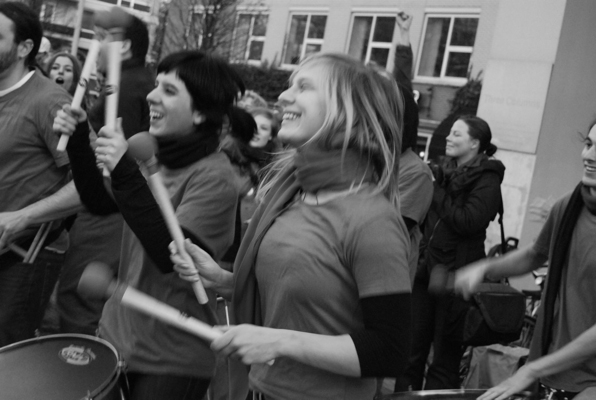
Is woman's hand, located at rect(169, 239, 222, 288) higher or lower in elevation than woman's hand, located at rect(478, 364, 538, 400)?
higher

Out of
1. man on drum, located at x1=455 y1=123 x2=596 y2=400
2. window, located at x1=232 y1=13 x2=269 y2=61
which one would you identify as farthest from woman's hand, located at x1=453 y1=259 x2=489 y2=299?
window, located at x1=232 y1=13 x2=269 y2=61

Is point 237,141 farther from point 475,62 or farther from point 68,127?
point 475,62

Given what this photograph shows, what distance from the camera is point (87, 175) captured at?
2920 millimetres

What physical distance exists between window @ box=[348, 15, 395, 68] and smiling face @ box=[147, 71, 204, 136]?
21.5 metres

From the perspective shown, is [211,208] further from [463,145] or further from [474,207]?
[463,145]

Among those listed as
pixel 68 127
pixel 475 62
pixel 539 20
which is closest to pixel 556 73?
pixel 539 20

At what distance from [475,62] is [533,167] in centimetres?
1353

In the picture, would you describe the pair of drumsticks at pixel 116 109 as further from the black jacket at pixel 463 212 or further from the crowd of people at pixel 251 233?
the black jacket at pixel 463 212

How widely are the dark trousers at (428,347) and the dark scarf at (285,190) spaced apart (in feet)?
9.07

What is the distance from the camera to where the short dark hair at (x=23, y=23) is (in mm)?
3602

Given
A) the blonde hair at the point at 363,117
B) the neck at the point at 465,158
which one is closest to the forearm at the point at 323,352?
the blonde hair at the point at 363,117

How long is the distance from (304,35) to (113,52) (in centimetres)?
2360

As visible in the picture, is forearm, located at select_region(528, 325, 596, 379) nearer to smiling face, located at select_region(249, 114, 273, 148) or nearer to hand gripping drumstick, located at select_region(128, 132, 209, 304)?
hand gripping drumstick, located at select_region(128, 132, 209, 304)

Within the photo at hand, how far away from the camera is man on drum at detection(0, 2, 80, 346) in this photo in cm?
334
